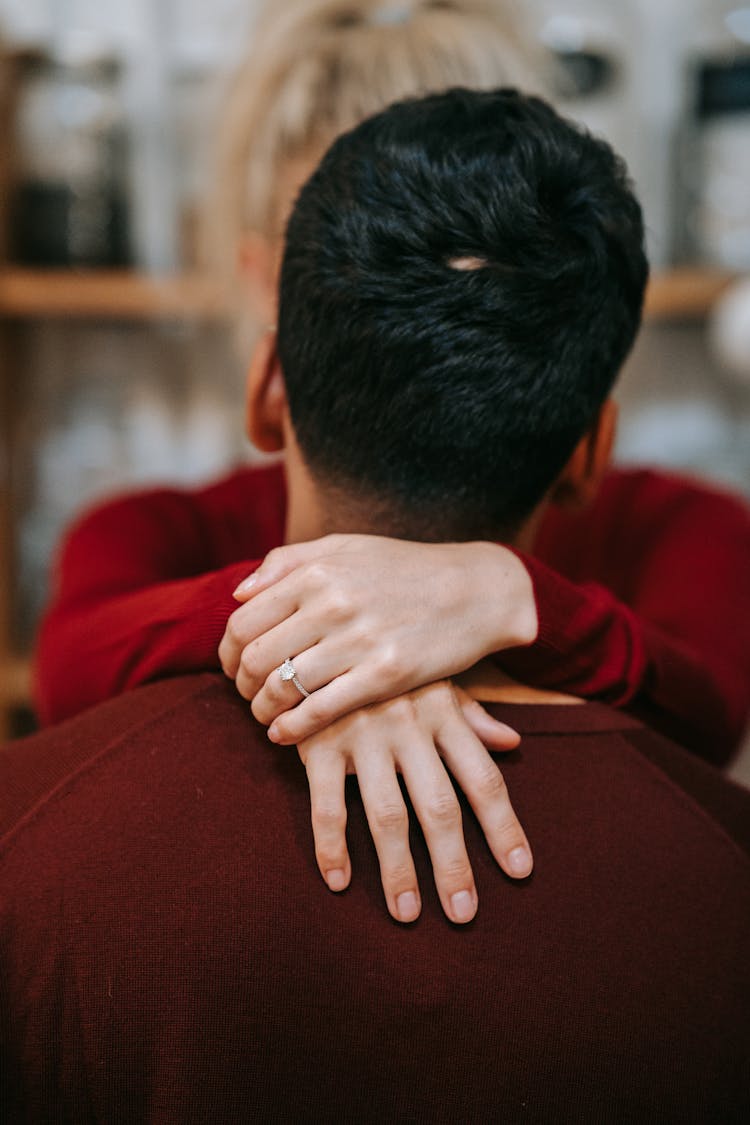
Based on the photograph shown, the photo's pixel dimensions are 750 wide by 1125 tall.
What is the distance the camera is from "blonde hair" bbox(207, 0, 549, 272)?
1.19 metres

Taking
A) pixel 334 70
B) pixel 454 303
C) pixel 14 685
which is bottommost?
pixel 14 685

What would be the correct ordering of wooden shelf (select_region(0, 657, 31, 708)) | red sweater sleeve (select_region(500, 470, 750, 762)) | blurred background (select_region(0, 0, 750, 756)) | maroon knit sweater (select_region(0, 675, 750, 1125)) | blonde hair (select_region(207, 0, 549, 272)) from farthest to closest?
1. wooden shelf (select_region(0, 657, 31, 708))
2. blurred background (select_region(0, 0, 750, 756))
3. blonde hair (select_region(207, 0, 549, 272))
4. red sweater sleeve (select_region(500, 470, 750, 762))
5. maroon knit sweater (select_region(0, 675, 750, 1125))

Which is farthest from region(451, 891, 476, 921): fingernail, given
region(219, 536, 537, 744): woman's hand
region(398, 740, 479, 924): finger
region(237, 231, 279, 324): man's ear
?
region(237, 231, 279, 324): man's ear

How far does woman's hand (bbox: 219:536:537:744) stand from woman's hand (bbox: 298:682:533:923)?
16 mm

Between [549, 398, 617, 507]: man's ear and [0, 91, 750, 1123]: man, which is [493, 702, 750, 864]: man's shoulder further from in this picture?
[549, 398, 617, 507]: man's ear

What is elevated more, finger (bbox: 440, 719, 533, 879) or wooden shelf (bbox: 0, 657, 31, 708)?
finger (bbox: 440, 719, 533, 879)

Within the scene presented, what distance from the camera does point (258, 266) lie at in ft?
4.19

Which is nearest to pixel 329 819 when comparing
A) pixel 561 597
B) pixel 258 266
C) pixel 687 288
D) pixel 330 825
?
pixel 330 825

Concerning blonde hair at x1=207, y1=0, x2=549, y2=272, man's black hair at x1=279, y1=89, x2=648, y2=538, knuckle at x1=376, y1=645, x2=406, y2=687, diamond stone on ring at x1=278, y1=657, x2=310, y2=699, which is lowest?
diamond stone on ring at x1=278, y1=657, x2=310, y2=699

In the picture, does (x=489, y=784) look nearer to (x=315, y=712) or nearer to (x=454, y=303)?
(x=315, y=712)

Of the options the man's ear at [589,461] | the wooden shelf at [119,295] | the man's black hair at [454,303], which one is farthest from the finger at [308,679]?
the wooden shelf at [119,295]

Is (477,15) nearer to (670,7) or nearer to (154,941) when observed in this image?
(670,7)

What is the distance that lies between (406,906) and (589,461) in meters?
0.32

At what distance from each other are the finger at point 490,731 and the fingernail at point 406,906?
10 cm
